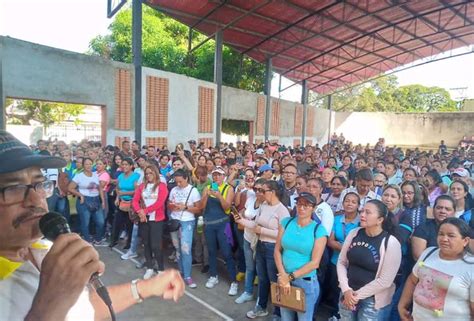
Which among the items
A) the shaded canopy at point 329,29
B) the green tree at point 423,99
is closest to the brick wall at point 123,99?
the shaded canopy at point 329,29

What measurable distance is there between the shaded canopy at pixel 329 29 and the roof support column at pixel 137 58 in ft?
3.34

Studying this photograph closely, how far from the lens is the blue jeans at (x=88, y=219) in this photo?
6504 mm

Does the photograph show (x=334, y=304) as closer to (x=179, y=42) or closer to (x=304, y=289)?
(x=304, y=289)

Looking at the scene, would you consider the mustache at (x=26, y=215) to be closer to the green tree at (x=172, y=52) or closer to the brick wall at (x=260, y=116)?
the green tree at (x=172, y=52)

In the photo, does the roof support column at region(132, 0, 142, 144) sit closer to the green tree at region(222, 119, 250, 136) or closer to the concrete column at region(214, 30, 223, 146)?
the concrete column at region(214, 30, 223, 146)

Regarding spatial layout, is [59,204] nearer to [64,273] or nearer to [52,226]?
[52,226]

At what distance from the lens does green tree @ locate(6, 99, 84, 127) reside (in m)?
28.1

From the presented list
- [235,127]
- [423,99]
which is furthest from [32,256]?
[423,99]

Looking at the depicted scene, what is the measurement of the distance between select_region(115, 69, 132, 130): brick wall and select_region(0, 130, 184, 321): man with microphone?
37.2 feet

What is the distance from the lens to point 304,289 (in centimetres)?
342

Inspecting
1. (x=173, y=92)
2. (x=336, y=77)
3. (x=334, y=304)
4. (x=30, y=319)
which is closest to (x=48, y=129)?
(x=173, y=92)

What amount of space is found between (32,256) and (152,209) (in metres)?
4.08

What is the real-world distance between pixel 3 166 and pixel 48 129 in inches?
1166

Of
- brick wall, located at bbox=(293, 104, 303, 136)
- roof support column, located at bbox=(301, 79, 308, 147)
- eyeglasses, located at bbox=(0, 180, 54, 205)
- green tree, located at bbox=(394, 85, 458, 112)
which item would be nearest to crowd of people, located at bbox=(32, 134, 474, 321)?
eyeglasses, located at bbox=(0, 180, 54, 205)
